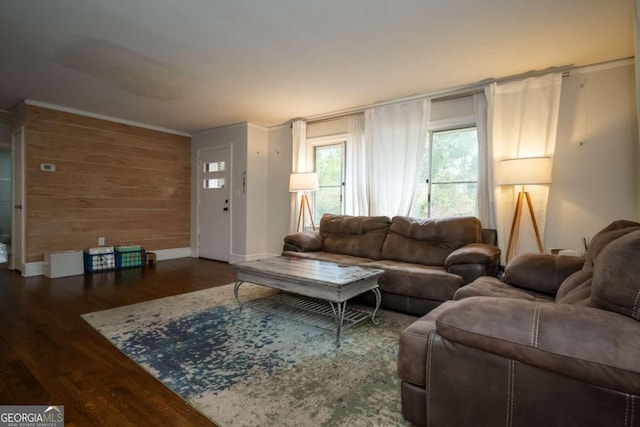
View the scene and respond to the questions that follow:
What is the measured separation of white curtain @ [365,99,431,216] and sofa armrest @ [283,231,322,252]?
904 mm

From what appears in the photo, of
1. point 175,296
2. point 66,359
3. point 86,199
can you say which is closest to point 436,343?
point 66,359

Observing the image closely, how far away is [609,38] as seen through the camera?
8.43 ft

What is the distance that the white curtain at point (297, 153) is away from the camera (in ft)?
16.4

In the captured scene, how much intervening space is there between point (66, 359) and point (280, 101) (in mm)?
3422

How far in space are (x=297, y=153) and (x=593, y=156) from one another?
363cm

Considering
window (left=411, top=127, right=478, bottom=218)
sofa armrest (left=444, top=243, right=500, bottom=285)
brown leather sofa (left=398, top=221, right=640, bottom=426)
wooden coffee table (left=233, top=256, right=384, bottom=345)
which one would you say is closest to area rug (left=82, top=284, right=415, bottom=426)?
wooden coffee table (left=233, top=256, right=384, bottom=345)

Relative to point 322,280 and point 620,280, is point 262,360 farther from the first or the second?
point 620,280

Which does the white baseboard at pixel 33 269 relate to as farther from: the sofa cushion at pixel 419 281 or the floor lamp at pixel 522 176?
the floor lamp at pixel 522 176

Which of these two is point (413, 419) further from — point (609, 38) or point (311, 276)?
point (609, 38)

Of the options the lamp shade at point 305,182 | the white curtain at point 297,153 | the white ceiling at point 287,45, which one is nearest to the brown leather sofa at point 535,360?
the white ceiling at point 287,45

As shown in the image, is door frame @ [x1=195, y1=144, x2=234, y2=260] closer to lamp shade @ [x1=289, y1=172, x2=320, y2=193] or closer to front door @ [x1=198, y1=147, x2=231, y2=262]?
front door @ [x1=198, y1=147, x2=231, y2=262]

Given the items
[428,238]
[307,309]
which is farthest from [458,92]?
[307,309]

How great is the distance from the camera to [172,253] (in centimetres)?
584

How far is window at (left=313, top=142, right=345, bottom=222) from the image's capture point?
15.9 feet
